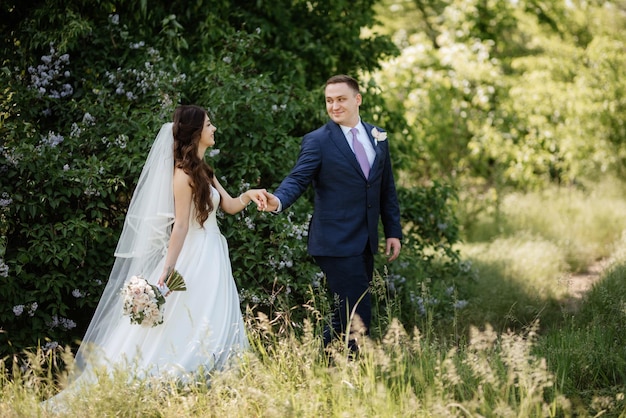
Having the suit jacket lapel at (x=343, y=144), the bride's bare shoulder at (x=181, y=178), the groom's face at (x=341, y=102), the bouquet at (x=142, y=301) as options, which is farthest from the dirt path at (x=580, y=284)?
the bouquet at (x=142, y=301)

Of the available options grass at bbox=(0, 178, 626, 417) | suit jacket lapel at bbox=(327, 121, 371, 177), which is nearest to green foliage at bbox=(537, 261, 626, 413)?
grass at bbox=(0, 178, 626, 417)

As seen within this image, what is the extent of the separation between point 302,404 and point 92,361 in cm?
110

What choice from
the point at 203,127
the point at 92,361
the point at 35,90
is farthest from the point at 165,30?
the point at 92,361

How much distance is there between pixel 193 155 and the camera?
4.44 metres

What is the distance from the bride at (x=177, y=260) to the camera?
4.31 metres

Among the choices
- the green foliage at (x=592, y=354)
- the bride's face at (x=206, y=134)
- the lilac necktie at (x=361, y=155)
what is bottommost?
the green foliage at (x=592, y=354)

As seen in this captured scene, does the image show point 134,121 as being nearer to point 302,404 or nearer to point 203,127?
point 203,127

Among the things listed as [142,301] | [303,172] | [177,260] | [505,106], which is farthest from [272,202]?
[505,106]

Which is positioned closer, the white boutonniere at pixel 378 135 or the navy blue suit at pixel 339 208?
the navy blue suit at pixel 339 208

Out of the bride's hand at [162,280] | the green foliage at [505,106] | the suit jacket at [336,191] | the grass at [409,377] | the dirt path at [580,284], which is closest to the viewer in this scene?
the grass at [409,377]

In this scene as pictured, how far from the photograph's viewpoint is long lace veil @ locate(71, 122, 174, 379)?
4453 millimetres

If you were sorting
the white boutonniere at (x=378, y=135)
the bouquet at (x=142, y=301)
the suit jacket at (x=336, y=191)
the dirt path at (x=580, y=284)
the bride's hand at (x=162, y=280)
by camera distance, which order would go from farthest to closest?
1. the dirt path at (x=580, y=284)
2. the white boutonniere at (x=378, y=135)
3. the suit jacket at (x=336, y=191)
4. the bride's hand at (x=162, y=280)
5. the bouquet at (x=142, y=301)

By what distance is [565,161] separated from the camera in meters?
11.7

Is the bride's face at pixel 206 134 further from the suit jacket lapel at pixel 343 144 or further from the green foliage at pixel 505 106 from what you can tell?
the green foliage at pixel 505 106
